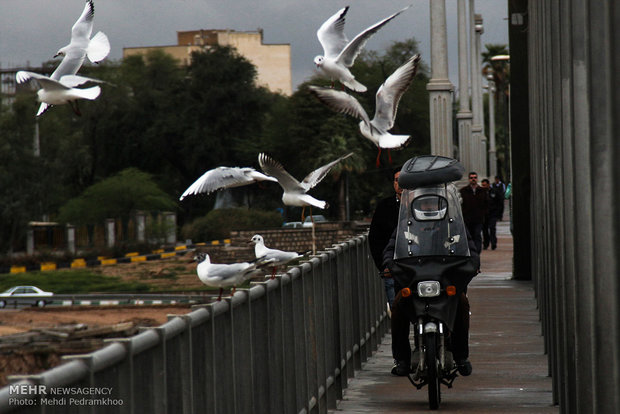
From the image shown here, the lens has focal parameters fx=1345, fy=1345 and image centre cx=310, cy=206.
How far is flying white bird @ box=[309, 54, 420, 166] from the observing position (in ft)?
57.2

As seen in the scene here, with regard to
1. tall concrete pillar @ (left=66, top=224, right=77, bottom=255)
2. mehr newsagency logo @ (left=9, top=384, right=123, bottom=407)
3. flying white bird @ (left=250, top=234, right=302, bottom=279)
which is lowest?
tall concrete pillar @ (left=66, top=224, right=77, bottom=255)

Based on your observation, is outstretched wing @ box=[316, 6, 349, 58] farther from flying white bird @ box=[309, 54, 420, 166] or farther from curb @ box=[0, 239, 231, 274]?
curb @ box=[0, 239, 231, 274]

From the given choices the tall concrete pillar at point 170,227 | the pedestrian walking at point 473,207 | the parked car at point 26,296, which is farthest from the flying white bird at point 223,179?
the tall concrete pillar at point 170,227

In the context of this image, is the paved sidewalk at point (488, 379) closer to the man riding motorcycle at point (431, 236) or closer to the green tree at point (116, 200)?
the man riding motorcycle at point (431, 236)

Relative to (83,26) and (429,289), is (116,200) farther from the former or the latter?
(429,289)

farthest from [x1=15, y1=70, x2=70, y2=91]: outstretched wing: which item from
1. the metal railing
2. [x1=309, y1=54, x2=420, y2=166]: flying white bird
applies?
[x1=309, y1=54, x2=420, y2=166]: flying white bird

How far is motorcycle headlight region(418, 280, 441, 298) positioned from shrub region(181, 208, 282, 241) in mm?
81542

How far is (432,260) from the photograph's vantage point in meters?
9.52

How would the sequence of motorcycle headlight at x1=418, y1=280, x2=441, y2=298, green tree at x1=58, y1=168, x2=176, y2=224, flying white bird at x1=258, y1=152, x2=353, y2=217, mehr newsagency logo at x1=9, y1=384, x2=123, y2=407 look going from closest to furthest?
mehr newsagency logo at x1=9, y1=384, x2=123, y2=407 < motorcycle headlight at x1=418, y1=280, x2=441, y2=298 < flying white bird at x1=258, y1=152, x2=353, y2=217 < green tree at x1=58, y1=168, x2=176, y2=224

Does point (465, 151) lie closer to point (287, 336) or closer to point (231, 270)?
point (231, 270)

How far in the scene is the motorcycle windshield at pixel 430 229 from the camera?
31.3 ft

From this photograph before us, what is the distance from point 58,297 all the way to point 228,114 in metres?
45.6

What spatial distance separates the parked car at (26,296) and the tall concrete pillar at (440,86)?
123 ft

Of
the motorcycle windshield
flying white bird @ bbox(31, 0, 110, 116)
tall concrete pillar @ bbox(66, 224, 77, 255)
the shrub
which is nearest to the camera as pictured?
the motorcycle windshield
